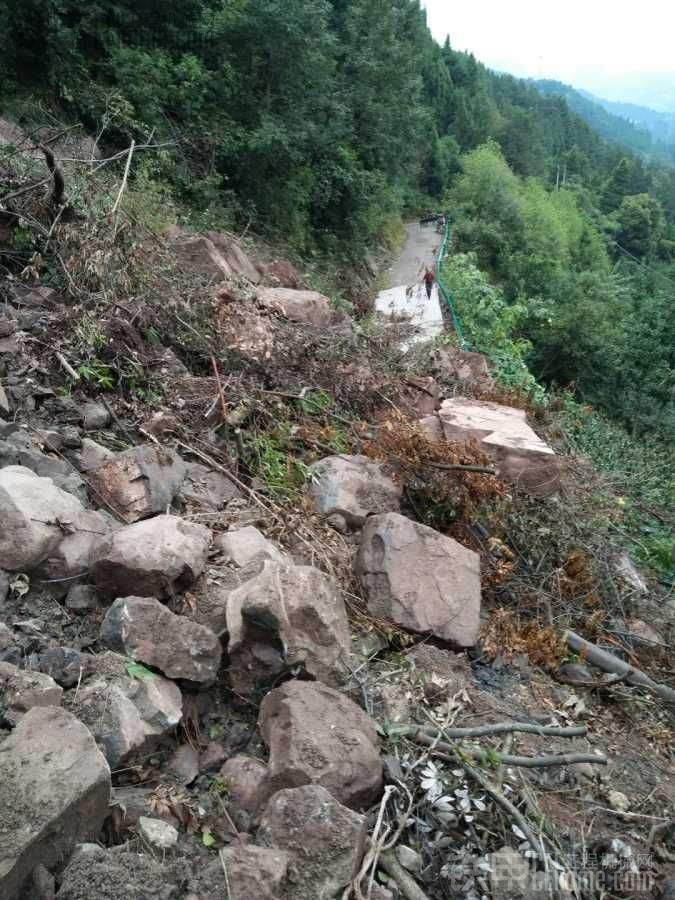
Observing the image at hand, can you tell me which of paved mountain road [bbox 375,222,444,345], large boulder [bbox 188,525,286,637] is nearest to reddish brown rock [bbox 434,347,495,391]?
paved mountain road [bbox 375,222,444,345]

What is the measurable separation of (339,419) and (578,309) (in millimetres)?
12546

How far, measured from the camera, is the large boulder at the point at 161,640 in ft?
7.59

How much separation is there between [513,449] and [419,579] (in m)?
1.56

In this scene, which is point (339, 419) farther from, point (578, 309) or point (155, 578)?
point (578, 309)

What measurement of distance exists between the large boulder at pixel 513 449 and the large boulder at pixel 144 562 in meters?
2.45

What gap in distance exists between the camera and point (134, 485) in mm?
3355

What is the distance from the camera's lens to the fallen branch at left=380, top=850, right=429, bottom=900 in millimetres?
1906

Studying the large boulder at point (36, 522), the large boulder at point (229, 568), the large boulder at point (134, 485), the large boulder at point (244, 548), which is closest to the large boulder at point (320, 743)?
the large boulder at point (229, 568)

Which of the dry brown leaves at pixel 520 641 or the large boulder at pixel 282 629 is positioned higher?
the large boulder at pixel 282 629

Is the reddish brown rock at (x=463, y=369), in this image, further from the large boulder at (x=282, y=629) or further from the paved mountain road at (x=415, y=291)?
the large boulder at (x=282, y=629)

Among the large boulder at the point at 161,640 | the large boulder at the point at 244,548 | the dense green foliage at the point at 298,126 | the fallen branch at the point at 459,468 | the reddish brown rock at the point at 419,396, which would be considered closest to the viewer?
the large boulder at the point at 161,640

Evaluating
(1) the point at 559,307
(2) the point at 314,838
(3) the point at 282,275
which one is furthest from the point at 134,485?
(1) the point at 559,307

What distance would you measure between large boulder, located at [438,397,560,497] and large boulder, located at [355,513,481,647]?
1.13 m

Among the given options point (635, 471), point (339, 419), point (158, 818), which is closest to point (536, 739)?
point (158, 818)
